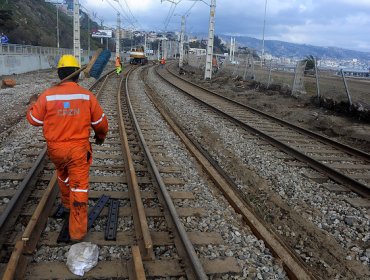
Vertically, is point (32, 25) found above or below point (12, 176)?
above

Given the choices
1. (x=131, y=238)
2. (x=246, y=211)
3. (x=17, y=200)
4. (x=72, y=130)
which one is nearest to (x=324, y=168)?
(x=246, y=211)

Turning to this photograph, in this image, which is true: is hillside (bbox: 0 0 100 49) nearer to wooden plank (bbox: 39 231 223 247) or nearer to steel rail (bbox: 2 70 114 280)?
steel rail (bbox: 2 70 114 280)

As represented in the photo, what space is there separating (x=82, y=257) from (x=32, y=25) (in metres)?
76.7

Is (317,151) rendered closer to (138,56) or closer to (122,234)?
(122,234)

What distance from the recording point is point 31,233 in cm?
441

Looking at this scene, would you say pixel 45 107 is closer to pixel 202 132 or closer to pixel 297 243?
pixel 297 243

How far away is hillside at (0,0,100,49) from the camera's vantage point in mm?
54600

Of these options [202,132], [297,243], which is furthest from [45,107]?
[202,132]

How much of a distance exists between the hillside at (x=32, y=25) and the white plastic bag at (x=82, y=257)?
4278cm

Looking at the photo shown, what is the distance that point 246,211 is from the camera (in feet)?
18.6

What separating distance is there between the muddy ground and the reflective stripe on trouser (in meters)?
8.53

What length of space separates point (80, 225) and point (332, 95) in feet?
51.3

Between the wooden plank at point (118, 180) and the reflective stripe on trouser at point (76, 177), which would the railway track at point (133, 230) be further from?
the reflective stripe on trouser at point (76, 177)

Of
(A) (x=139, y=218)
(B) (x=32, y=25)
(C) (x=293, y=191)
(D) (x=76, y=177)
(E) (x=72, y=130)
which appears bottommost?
(C) (x=293, y=191)
